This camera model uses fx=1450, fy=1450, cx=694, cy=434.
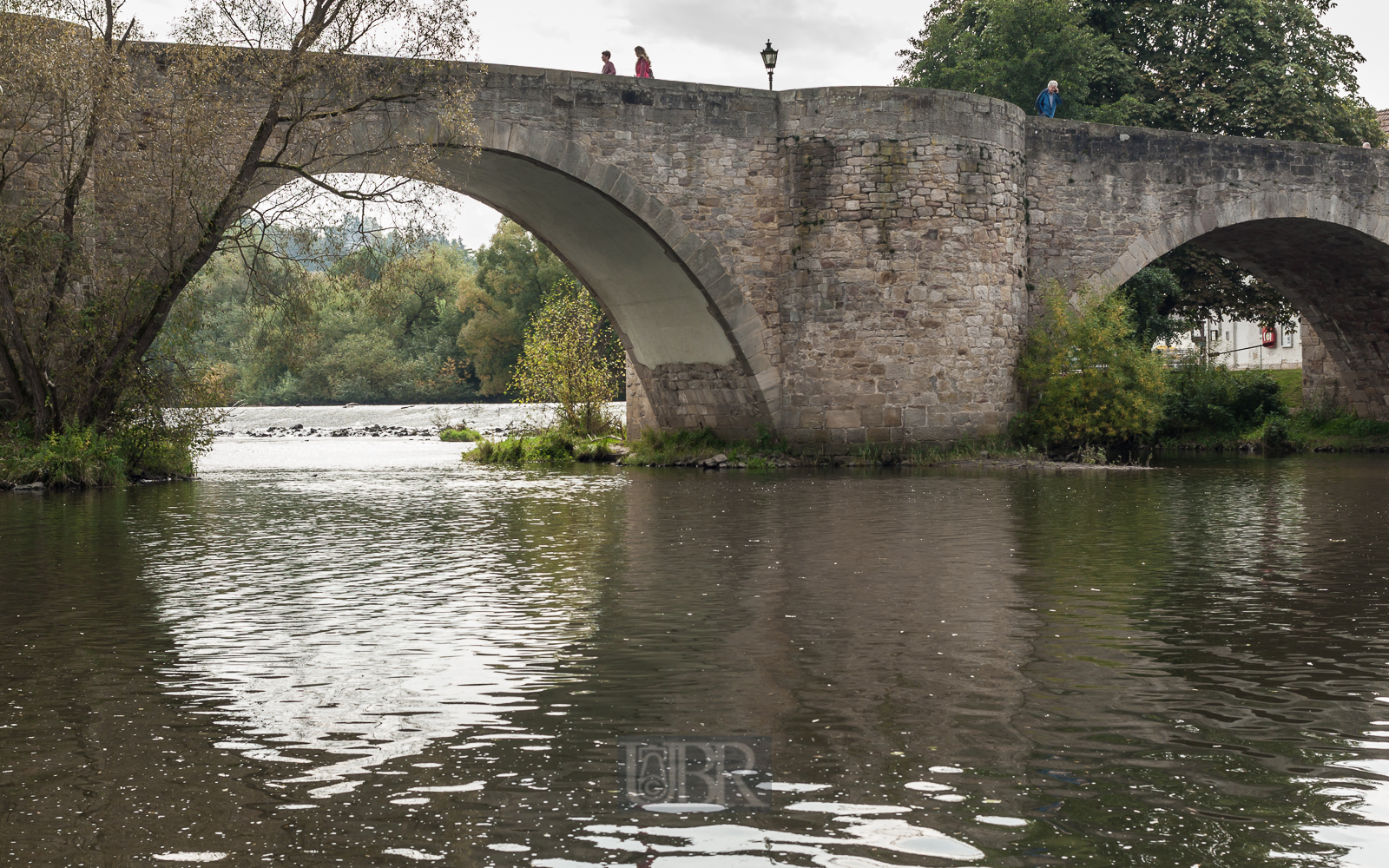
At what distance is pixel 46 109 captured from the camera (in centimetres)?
1498

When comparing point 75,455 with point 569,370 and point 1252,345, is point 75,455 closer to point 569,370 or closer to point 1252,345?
point 569,370

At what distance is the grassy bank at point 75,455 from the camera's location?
1476cm

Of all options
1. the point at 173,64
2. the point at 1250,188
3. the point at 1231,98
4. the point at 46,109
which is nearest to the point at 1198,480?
the point at 1250,188

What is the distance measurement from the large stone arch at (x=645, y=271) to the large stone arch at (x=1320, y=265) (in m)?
5.75

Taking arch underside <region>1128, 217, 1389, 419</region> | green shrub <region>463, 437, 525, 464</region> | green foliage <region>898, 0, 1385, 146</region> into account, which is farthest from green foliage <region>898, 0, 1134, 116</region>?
green shrub <region>463, 437, 525, 464</region>

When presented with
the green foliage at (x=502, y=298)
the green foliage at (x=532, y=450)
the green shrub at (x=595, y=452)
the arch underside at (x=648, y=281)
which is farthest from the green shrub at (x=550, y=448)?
the green foliage at (x=502, y=298)

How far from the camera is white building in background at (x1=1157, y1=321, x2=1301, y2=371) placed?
44562mm

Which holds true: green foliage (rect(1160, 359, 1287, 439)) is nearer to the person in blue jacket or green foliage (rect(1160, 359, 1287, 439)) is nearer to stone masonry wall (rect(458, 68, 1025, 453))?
the person in blue jacket

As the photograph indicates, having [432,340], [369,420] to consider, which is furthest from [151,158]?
[432,340]

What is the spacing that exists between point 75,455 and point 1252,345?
1572 inches

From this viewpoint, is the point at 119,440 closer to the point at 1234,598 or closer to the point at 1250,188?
the point at 1234,598

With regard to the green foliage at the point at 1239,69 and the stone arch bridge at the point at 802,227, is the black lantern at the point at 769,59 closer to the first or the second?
the stone arch bridge at the point at 802,227

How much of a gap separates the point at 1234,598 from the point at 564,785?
4.07 m

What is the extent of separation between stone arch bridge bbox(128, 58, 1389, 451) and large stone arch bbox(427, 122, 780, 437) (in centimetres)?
4
